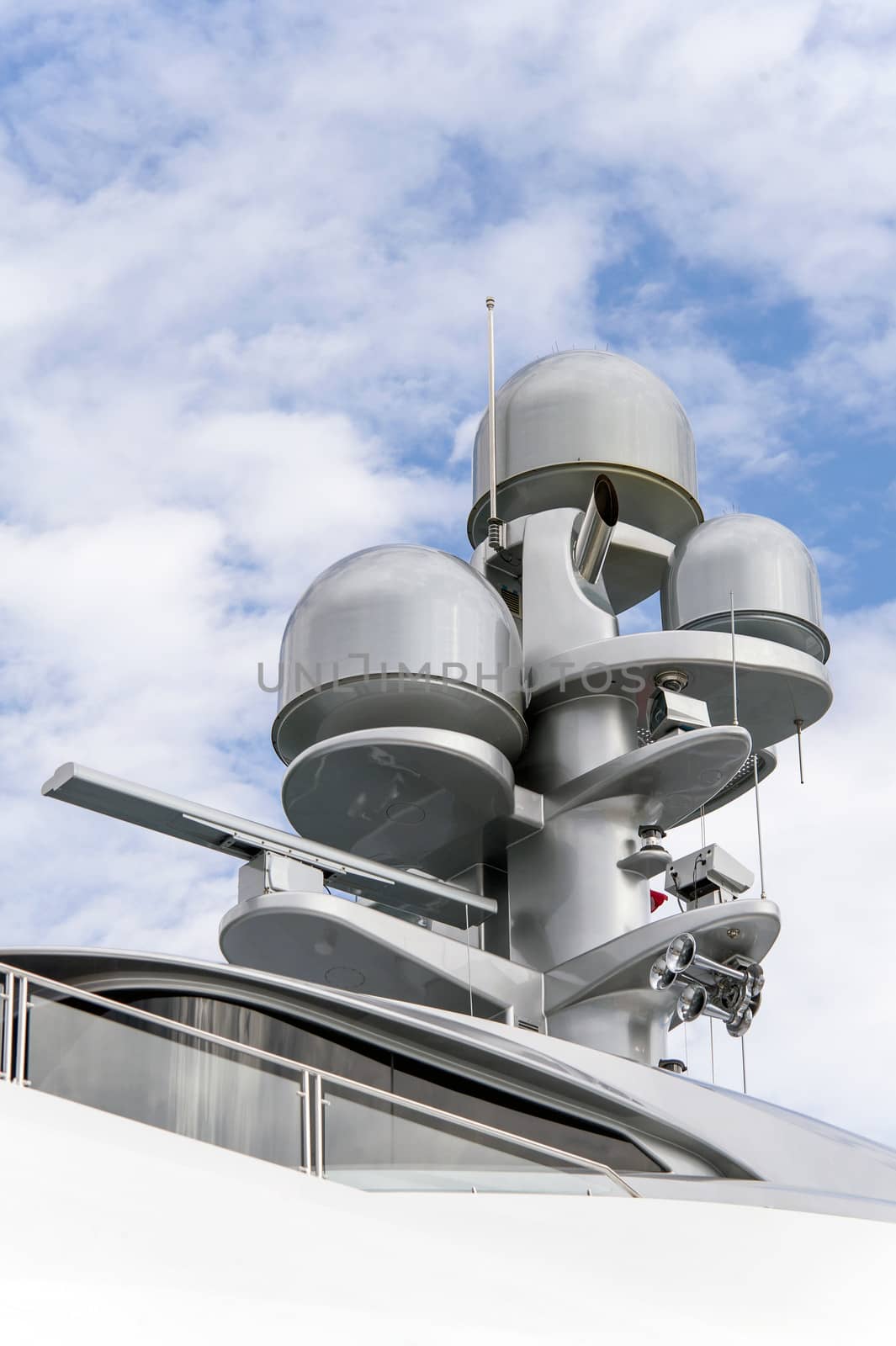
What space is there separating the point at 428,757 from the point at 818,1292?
5771 mm

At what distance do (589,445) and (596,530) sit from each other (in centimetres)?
99

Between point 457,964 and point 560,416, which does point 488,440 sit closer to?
point 560,416

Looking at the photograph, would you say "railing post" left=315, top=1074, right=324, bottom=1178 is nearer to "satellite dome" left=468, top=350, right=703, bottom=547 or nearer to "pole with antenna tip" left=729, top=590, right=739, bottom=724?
"pole with antenna tip" left=729, top=590, right=739, bottom=724

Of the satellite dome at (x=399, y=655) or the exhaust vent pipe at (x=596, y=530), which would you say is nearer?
the satellite dome at (x=399, y=655)

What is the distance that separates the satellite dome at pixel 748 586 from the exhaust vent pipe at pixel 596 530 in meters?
0.71

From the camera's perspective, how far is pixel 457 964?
12070mm

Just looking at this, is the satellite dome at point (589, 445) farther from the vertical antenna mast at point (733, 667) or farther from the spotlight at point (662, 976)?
the spotlight at point (662, 976)

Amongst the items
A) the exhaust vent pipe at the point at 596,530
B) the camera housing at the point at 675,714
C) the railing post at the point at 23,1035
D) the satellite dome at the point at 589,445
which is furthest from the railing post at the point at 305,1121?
the satellite dome at the point at 589,445

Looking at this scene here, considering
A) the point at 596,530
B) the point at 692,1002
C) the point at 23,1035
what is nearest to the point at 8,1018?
the point at 23,1035

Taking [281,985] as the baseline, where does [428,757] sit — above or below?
above

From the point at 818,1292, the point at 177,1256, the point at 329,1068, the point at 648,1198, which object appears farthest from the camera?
the point at 329,1068

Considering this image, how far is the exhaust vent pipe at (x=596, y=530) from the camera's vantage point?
13.2 m

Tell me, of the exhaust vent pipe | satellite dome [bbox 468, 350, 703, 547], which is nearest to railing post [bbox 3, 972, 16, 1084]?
the exhaust vent pipe

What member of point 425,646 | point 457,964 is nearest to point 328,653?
point 425,646
